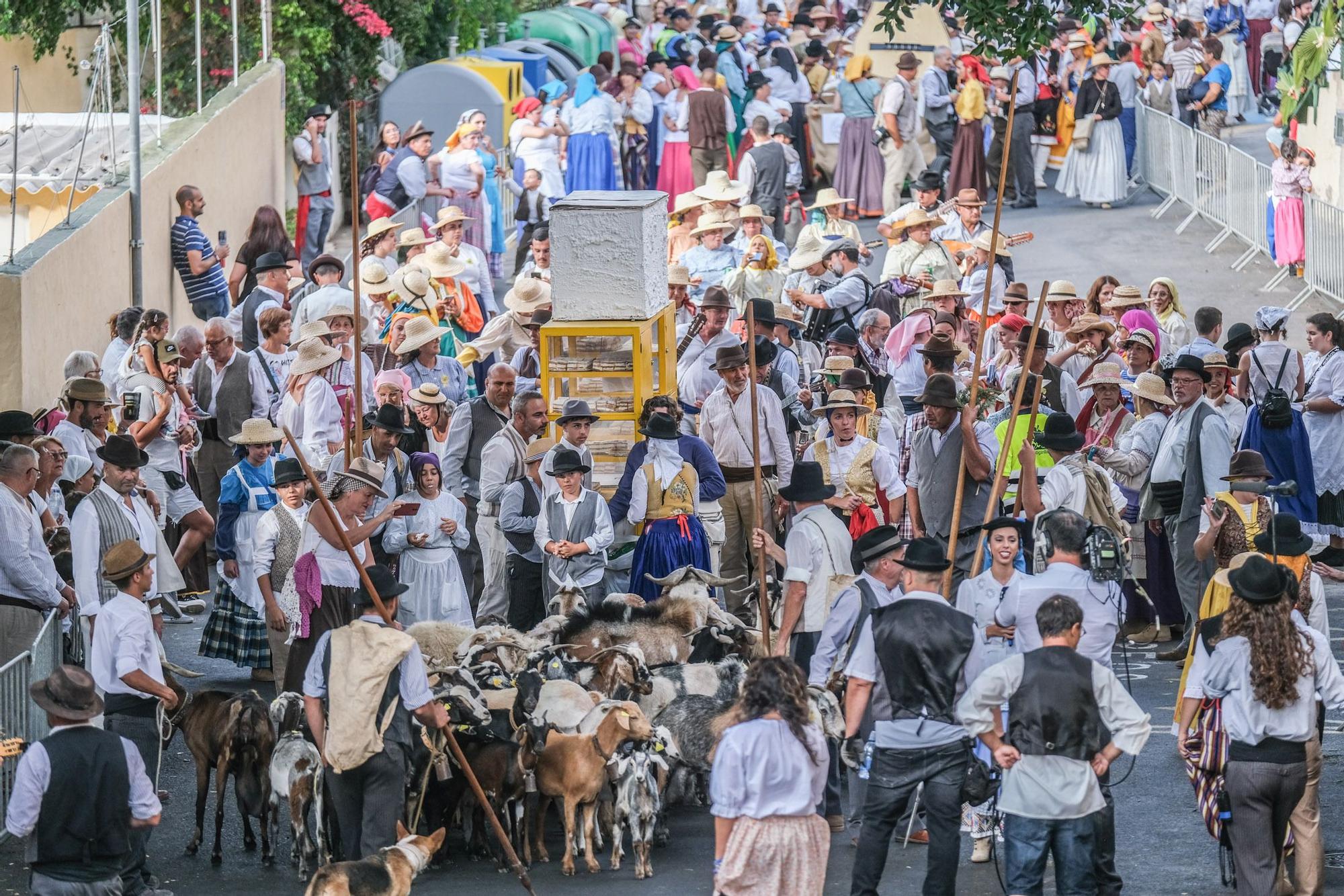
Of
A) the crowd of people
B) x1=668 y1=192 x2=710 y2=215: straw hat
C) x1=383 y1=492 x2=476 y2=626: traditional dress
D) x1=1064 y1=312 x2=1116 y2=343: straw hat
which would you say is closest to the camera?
the crowd of people

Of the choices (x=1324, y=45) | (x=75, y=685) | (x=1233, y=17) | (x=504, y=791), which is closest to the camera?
(x=75, y=685)

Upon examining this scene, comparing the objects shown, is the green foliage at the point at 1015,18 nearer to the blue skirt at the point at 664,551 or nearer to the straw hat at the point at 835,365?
the straw hat at the point at 835,365

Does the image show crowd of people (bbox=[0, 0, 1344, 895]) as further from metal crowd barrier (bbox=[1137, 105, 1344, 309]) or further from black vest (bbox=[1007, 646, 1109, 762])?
metal crowd barrier (bbox=[1137, 105, 1344, 309])

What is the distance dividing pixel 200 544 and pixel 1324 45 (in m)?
7.95

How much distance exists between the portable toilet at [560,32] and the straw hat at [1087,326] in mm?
16962

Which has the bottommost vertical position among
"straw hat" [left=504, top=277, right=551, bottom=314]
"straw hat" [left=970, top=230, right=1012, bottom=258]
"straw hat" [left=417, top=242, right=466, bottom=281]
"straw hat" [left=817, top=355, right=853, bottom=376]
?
"straw hat" [left=817, top=355, right=853, bottom=376]

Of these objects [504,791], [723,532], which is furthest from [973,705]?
[723,532]

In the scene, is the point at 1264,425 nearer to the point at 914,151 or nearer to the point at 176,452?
the point at 176,452

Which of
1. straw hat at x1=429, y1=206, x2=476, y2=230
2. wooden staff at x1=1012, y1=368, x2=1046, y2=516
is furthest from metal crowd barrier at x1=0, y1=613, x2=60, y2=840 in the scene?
straw hat at x1=429, y1=206, x2=476, y2=230

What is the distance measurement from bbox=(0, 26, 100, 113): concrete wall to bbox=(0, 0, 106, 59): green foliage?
40cm

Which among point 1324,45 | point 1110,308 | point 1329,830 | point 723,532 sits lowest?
point 1329,830

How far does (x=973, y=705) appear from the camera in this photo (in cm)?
773

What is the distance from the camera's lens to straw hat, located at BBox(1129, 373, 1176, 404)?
1237 centimetres

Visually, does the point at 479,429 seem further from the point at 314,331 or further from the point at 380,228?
the point at 380,228
